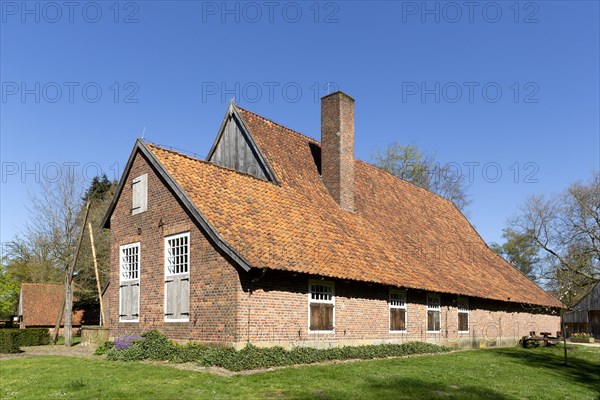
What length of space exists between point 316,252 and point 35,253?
41.3m

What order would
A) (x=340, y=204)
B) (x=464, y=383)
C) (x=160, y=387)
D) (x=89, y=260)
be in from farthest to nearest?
1. (x=89, y=260)
2. (x=340, y=204)
3. (x=464, y=383)
4. (x=160, y=387)

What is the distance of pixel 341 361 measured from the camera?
58.9ft

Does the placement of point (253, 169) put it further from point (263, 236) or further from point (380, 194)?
point (380, 194)

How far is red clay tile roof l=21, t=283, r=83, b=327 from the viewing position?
4266 cm

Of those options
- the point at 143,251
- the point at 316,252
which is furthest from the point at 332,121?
the point at 143,251

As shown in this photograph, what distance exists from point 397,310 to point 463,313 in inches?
233

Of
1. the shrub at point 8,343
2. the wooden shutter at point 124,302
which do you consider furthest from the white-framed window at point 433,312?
the shrub at point 8,343

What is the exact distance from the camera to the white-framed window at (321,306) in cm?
1831

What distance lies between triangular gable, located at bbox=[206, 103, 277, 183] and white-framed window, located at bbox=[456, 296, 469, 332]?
11.0 meters

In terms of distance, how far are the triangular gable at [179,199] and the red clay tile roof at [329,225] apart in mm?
185

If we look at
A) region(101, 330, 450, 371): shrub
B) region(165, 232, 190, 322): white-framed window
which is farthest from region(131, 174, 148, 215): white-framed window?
region(101, 330, 450, 371): shrub

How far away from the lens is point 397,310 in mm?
22172

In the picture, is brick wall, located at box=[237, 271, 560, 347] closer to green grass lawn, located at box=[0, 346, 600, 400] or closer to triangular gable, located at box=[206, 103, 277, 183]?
green grass lawn, located at box=[0, 346, 600, 400]

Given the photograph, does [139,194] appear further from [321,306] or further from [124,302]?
[321,306]
